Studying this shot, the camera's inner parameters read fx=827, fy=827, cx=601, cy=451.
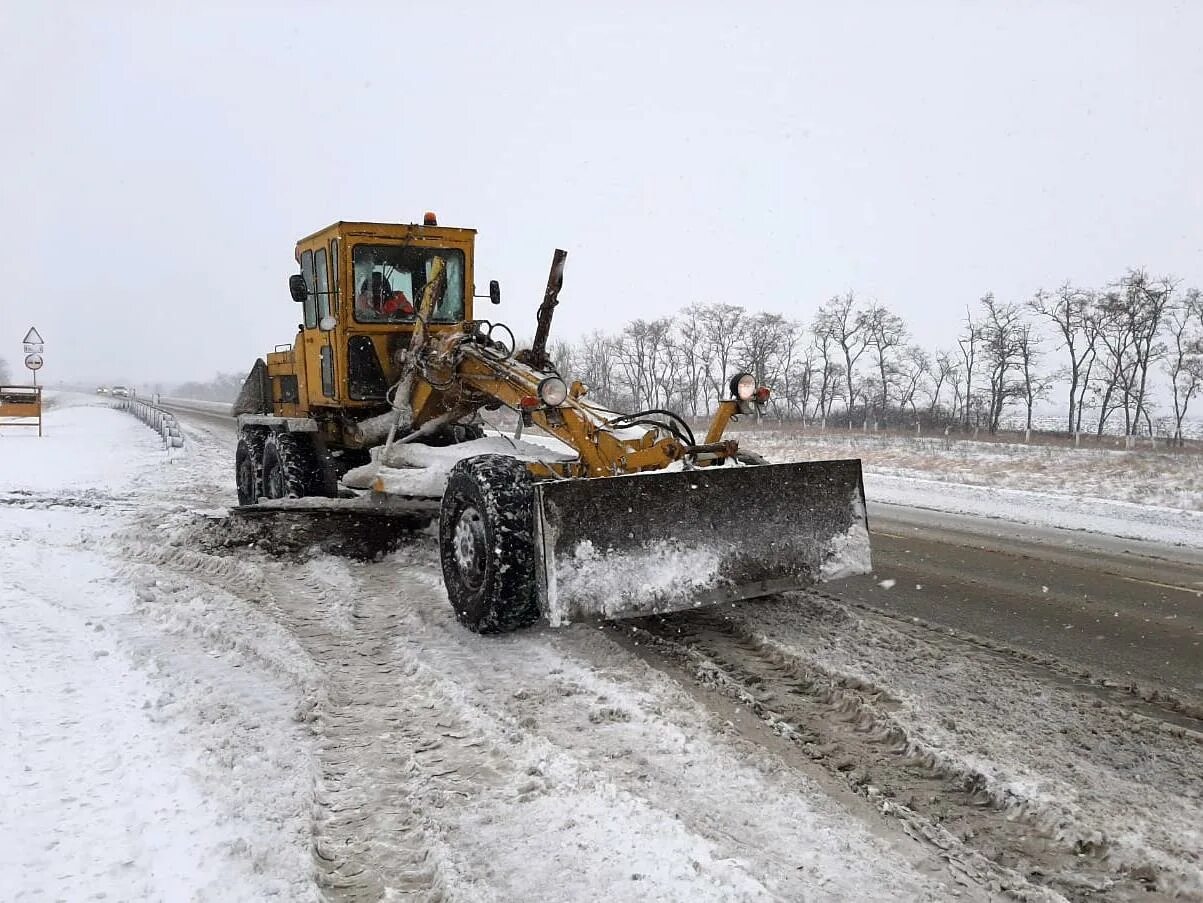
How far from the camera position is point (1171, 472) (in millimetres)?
17281

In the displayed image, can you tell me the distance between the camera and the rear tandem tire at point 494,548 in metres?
4.84

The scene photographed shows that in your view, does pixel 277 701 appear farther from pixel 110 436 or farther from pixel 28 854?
pixel 110 436

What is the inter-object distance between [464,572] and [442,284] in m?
3.59

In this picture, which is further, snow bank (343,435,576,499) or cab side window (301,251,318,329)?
cab side window (301,251,318,329)

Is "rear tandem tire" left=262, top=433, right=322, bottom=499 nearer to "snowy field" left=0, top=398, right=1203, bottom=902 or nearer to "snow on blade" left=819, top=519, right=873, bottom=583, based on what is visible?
"snowy field" left=0, top=398, right=1203, bottom=902

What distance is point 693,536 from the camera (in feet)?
16.1

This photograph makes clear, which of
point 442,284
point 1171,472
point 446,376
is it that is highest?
point 442,284

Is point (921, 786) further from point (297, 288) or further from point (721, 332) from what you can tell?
point (721, 332)

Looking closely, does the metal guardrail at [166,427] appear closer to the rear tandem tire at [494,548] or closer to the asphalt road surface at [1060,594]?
the rear tandem tire at [494,548]

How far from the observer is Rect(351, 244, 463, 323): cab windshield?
7617 mm

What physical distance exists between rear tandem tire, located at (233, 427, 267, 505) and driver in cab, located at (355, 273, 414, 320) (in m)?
2.64

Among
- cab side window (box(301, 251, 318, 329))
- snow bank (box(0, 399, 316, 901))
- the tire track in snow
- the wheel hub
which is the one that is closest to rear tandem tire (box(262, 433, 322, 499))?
cab side window (box(301, 251, 318, 329))

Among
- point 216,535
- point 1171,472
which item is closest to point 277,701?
point 216,535

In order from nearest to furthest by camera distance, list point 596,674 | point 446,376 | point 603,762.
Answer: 1. point 603,762
2. point 596,674
3. point 446,376
